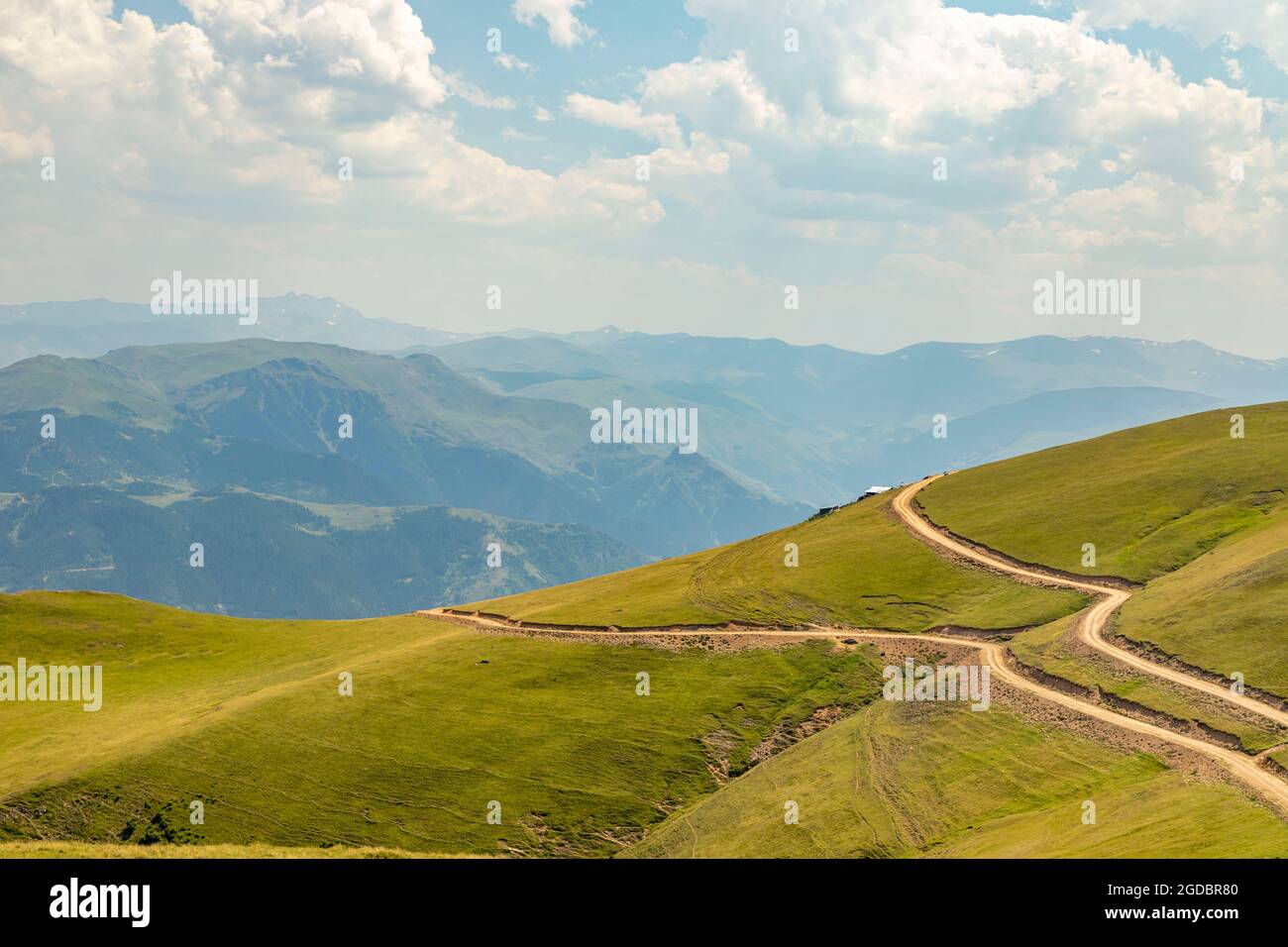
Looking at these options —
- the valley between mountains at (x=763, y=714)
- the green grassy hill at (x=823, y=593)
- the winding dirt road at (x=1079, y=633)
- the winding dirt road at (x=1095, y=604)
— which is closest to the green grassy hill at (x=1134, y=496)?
the valley between mountains at (x=763, y=714)

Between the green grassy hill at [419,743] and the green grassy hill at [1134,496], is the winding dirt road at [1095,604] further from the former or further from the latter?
the green grassy hill at [419,743]

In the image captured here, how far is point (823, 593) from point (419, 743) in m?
46.0

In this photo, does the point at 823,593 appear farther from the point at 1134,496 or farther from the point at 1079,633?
the point at 1134,496

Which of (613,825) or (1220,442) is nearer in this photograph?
(613,825)

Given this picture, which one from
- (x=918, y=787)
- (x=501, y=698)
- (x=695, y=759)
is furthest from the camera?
(x=501, y=698)

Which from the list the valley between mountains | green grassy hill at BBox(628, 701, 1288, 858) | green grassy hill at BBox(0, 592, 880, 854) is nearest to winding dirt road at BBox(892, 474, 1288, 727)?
the valley between mountains

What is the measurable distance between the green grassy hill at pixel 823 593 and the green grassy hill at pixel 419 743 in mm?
8470

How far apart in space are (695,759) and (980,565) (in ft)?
150

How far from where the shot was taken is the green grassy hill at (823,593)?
306 feet
